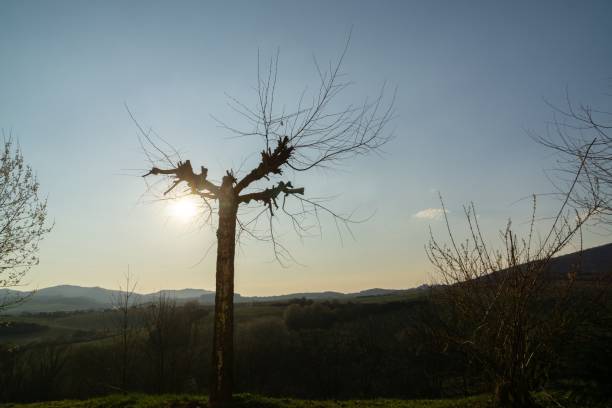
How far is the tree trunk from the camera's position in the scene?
7.26 metres

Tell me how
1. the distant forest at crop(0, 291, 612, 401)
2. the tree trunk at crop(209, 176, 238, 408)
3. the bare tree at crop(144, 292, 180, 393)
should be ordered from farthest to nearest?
1. the distant forest at crop(0, 291, 612, 401)
2. the bare tree at crop(144, 292, 180, 393)
3. the tree trunk at crop(209, 176, 238, 408)

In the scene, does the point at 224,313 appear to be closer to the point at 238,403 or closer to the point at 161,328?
the point at 238,403

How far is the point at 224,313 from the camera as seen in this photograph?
755cm

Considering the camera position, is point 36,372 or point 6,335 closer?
point 36,372

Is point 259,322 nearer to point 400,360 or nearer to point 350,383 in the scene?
point 350,383

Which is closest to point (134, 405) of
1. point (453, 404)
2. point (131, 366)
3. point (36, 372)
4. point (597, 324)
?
point (453, 404)

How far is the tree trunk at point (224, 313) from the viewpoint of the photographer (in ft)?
23.8

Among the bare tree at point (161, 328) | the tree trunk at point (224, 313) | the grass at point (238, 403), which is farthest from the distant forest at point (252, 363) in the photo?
the tree trunk at point (224, 313)

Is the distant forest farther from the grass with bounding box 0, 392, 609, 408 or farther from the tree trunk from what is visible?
the tree trunk

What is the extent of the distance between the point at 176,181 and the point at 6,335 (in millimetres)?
82336

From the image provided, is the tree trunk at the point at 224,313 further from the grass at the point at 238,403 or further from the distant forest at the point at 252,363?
the distant forest at the point at 252,363

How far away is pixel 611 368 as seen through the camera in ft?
29.3

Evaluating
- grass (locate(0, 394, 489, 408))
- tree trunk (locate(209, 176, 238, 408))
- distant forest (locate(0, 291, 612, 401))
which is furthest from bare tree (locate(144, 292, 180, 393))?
tree trunk (locate(209, 176, 238, 408))

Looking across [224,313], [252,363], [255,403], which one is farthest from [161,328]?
[224,313]
